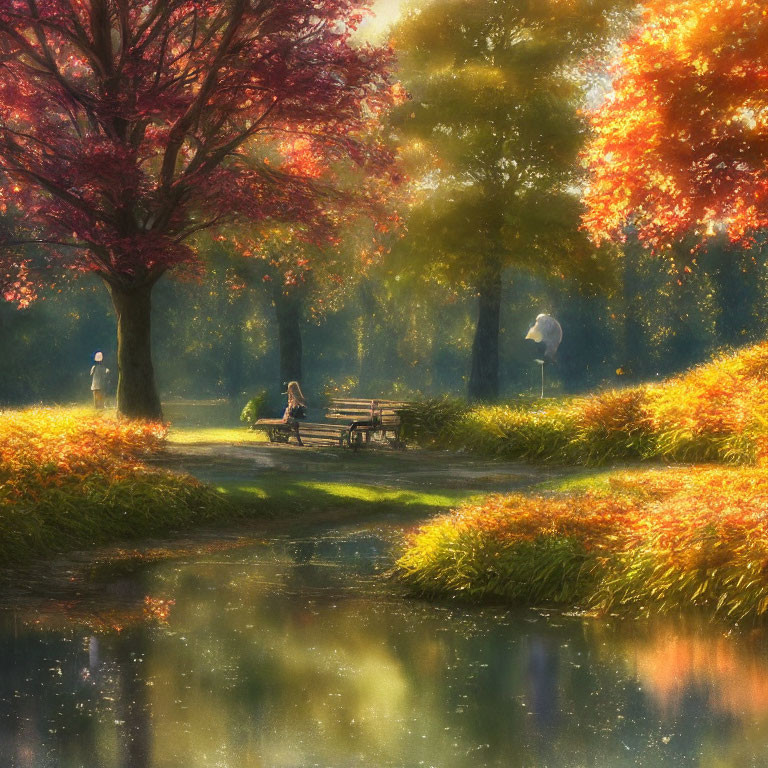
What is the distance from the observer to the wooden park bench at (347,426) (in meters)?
21.2

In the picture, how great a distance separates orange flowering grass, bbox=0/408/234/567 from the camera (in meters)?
11.1

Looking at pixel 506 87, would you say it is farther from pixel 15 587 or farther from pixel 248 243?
pixel 15 587

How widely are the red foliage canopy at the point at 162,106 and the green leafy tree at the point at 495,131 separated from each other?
850 cm

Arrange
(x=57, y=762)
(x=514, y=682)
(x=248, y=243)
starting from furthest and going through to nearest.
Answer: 1. (x=248, y=243)
2. (x=514, y=682)
3. (x=57, y=762)

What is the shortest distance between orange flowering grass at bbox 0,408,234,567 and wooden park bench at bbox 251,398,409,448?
694 cm

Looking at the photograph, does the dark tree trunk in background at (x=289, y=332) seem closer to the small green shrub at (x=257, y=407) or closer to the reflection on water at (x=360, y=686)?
the small green shrub at (x=257, y=407)

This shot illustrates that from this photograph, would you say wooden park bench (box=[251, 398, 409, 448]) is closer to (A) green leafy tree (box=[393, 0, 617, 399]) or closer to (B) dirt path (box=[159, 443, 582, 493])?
(B) dirt path (box=[159, 443, 582, 493])

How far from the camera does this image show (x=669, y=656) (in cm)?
717

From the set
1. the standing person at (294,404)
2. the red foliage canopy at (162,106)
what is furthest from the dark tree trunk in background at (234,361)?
the red foliage canopy at (162,106)

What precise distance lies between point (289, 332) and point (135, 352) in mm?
11416

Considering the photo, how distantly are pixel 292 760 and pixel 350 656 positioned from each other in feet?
6.31

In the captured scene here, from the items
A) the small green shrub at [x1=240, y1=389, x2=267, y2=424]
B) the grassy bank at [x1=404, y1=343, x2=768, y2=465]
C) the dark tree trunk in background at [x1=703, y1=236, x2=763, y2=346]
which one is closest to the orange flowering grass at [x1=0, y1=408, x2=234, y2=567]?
the grassy bank at [x1=404, y1=343, x2=768, y2=465]

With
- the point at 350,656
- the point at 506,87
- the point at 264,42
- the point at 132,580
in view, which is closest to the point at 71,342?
the point at 506,87

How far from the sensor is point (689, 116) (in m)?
18.9
